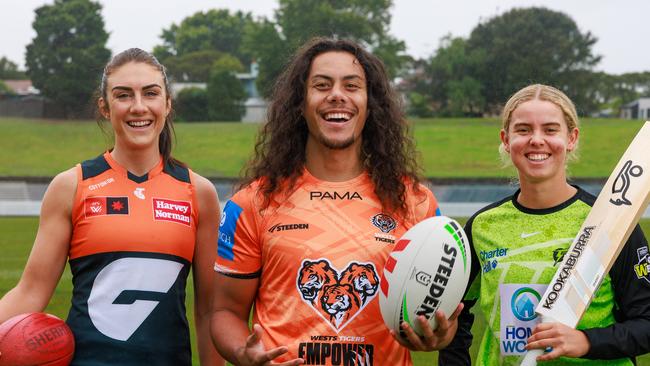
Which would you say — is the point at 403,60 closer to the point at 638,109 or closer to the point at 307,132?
the point at 638,109

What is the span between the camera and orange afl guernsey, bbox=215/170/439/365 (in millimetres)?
3105

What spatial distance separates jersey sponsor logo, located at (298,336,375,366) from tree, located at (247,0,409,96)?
2398 inches

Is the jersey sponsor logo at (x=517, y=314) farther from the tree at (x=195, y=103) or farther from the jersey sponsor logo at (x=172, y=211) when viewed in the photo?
the tree at (x=195, y=103)

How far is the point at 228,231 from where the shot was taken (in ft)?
10.9

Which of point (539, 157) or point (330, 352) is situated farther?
point (539, 157)

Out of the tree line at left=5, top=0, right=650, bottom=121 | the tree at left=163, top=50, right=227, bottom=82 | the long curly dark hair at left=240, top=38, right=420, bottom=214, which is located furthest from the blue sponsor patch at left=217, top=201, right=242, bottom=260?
the tree at left=163, top=50, right=227, bottom=82

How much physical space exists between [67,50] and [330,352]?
62.3 metres

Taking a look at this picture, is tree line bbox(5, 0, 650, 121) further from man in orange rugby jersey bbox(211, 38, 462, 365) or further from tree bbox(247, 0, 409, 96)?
man in orange rugby jersey bbox(211, 38, 462, 365)

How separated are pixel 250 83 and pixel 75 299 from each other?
273ft

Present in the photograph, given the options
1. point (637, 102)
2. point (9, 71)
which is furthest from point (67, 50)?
point (637, 102)

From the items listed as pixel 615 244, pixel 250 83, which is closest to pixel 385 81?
pixel 615 244

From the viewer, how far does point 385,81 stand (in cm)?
353

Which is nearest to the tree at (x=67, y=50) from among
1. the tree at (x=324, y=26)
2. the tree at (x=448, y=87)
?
the tree at (x=324, y=26)

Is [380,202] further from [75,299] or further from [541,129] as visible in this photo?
[75,299]
